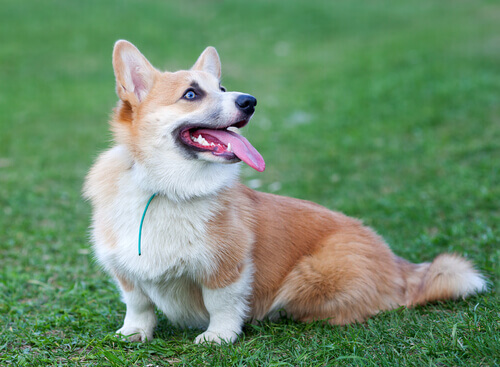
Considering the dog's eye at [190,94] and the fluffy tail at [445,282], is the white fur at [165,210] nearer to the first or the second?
the dog's eye at [190,94]

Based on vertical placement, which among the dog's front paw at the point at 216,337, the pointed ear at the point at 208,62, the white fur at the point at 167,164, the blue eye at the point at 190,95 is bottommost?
the dog's front paw at the point at 216,337

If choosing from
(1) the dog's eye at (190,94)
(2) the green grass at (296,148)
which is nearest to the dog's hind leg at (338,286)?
(2) the green grass at (296,148)

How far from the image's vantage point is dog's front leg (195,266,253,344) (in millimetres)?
3480

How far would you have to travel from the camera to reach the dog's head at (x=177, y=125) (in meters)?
3.40

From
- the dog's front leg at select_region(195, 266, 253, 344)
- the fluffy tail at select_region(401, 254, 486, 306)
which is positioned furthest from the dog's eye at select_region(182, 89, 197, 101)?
the fluffy tail at select_region(401, 254, 486, 306)

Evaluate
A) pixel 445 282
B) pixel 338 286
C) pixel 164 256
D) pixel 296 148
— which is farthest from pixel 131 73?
pixel 296 148

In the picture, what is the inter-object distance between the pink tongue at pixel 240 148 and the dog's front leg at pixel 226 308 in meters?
0.72

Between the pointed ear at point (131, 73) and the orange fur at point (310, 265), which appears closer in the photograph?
the pointed ear at point (131, 73)

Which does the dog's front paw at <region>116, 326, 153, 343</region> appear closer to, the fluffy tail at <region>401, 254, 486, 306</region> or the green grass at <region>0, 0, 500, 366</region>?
the green grass at <region>0, 0, 500, 366</region>

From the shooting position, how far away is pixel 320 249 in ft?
12.5

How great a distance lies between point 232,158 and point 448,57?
11.9 m

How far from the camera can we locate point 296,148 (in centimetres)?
942

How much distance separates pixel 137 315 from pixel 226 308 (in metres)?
0.64

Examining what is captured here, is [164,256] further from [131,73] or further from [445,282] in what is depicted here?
[445,282]
